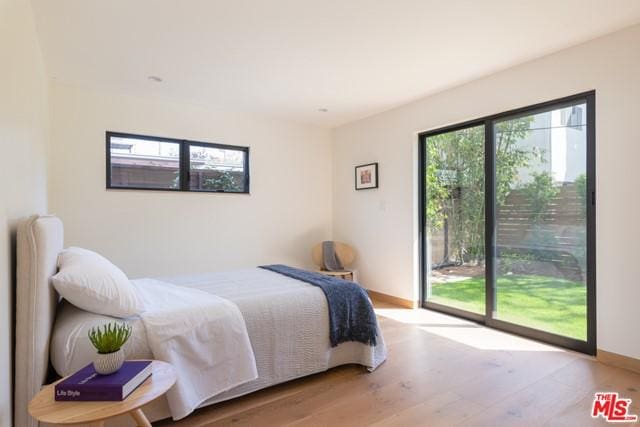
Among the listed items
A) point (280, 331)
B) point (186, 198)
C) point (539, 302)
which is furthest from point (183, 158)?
point (539, 302)

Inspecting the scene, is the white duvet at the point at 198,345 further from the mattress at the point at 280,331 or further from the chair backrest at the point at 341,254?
the chair backrest at the point at 341,254

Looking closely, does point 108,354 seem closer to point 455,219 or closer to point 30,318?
point 30,318

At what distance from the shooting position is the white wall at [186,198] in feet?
11.5

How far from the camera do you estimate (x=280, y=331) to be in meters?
2.21

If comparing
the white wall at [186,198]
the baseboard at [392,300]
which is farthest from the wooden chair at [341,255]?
the baseboard at [392,300]

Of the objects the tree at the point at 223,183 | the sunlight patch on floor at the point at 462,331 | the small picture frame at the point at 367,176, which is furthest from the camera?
the small picture frame at the point at 367,176

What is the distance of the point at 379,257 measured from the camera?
455cm

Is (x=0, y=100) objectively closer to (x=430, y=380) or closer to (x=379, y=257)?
(x=430, y=380)

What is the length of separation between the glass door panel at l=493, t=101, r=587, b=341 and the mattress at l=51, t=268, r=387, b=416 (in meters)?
1.55

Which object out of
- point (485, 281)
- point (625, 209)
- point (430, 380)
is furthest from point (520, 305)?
point (430, 380)

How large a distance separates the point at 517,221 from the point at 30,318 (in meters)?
3.52

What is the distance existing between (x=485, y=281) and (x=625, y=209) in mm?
1317

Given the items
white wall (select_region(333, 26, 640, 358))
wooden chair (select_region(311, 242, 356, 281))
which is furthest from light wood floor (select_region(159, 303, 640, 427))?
wooden chair (select_region(311, 242, 356, 281))

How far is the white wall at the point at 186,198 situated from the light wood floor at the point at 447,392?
229 cm
